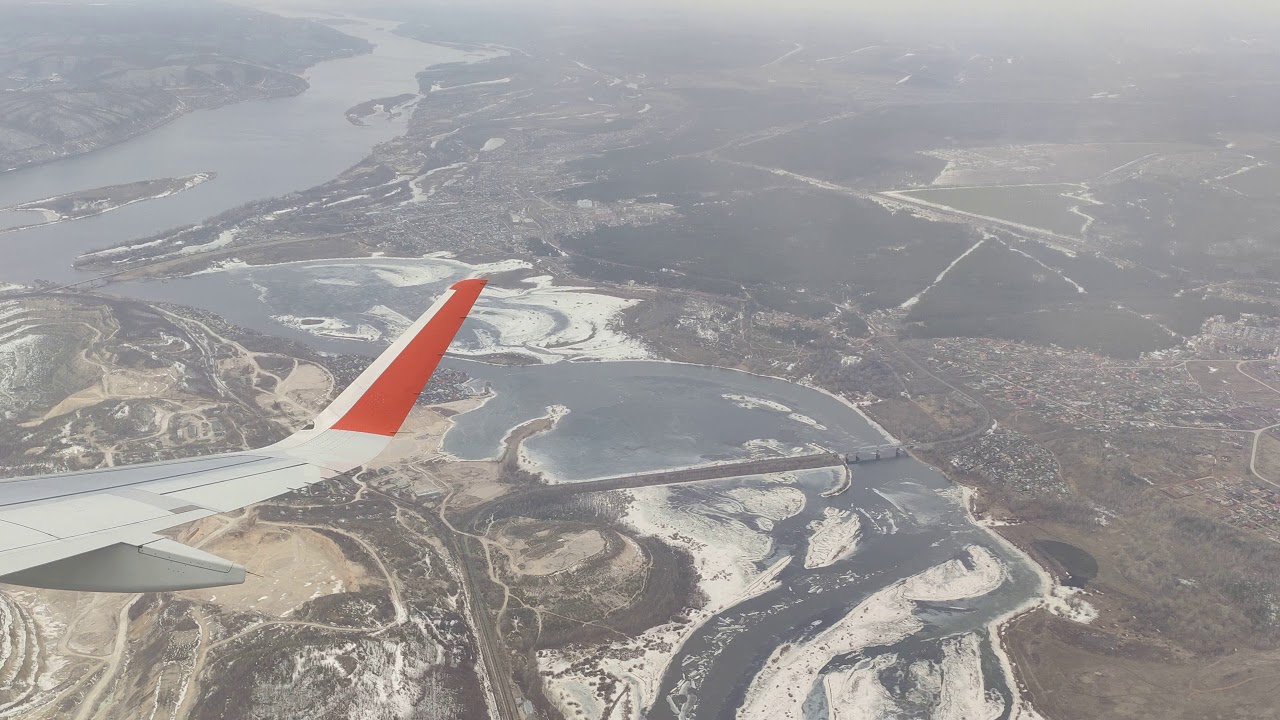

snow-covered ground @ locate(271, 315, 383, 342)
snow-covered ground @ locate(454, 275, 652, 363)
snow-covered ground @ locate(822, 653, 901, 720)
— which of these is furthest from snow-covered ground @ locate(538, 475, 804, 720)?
snow-covered ground @ locate(271, 315, 383, 342)

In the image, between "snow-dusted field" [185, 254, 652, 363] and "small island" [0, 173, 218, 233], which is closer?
"snow-dusted field" [185, 254, 652, 363]

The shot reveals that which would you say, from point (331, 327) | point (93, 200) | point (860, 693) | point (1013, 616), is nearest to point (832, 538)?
point (1013, 616)

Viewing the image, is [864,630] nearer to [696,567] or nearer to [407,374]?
[696,567]

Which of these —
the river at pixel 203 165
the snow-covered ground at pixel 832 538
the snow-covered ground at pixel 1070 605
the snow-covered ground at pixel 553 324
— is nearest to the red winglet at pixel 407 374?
the snow-covered ground at pixel 832 538

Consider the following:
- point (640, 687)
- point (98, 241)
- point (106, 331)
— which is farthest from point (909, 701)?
point (98, 241)

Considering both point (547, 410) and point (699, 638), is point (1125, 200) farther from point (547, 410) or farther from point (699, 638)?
point (699, 638)

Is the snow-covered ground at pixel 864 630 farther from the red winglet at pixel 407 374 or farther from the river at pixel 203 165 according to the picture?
the river at pixel 203 165

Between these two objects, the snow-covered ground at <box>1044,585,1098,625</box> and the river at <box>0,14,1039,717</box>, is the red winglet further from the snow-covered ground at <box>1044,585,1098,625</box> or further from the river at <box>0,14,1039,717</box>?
the snow-covered ground at <box>1044,585,1098,625</box>
